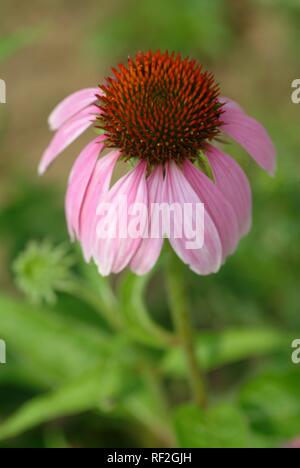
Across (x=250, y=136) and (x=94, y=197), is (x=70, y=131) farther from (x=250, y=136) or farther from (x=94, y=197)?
(x=250, y=136)

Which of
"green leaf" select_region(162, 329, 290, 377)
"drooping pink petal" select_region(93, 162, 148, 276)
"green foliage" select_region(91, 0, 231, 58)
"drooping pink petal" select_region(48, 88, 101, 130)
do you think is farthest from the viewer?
"green foliage" select_region(91, 0, 231, 58)

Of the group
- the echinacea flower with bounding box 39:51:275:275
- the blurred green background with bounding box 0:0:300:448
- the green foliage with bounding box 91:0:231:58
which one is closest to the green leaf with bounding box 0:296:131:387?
the blurred green background with bounding box 0:0:300:448

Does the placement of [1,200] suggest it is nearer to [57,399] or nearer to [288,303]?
[288,303]

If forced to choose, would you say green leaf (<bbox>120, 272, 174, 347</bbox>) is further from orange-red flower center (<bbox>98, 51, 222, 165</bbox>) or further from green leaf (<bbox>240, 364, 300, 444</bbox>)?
orange-red flower center (<bbox>98, 51, 222, 165</bbox>)

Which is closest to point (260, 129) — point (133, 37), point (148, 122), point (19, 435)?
point (148, 122)

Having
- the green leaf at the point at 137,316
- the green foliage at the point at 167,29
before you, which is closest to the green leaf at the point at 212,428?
the green leaf at the point at 137,316
